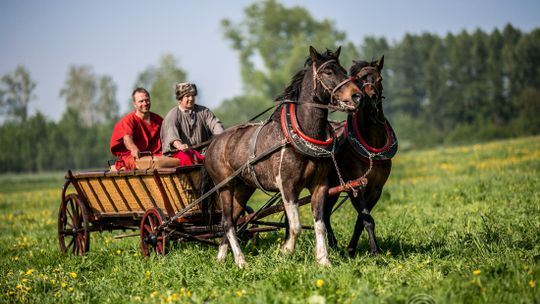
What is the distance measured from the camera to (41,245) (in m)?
11.2

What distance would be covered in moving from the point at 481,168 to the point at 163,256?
1489 centimetres

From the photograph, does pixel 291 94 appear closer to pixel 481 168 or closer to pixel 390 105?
pixel 481 168

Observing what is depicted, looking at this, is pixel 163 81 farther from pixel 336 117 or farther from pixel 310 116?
pixel 310 116

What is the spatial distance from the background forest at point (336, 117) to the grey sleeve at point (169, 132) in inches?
2021

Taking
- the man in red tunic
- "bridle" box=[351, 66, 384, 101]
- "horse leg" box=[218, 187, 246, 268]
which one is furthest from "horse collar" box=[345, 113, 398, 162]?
→ the man in red tunic

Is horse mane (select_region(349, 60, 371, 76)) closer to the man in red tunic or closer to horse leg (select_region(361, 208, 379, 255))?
horse leg (select_region(361, 208, 379, 255))

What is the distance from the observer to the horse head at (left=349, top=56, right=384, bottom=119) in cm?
759

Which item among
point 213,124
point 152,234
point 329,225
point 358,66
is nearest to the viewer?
point 358,66

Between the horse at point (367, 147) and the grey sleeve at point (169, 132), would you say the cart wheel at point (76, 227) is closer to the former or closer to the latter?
the grey sleeve at point (169, 132)

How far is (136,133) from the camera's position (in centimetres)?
940

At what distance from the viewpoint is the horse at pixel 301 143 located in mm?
6812

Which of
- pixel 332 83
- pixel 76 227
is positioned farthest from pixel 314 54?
pixel 76 227

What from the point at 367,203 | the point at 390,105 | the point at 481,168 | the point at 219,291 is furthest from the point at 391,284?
the point at 390,105

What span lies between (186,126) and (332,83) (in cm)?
295
